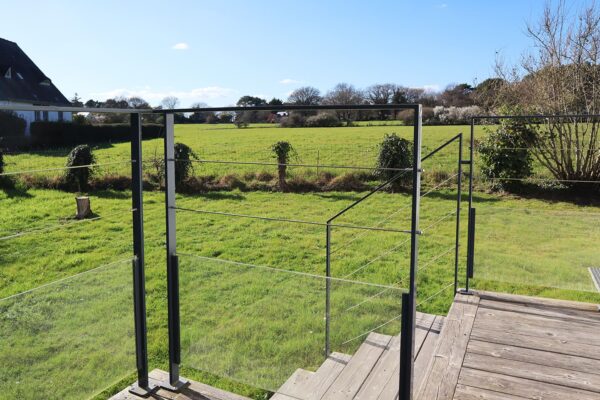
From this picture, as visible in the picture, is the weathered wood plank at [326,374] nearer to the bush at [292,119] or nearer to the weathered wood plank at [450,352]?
the weathered wood plank at [450,352]

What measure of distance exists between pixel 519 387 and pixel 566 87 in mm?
6626

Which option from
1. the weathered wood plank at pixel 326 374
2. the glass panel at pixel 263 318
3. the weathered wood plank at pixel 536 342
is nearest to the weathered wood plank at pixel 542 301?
the weathered wood plank at pixel 536 342

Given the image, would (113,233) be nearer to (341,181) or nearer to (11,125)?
(341,181)

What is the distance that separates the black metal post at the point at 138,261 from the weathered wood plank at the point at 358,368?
75 centimetres

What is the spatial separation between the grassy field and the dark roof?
529 inches

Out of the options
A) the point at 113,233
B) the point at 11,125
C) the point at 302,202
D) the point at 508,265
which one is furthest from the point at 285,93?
the point at 11,125

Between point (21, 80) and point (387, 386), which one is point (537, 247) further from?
point (21, 80)

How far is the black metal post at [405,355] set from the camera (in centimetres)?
142

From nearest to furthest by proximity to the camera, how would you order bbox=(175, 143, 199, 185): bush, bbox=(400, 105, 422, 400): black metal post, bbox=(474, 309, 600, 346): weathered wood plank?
1. bbox=(400, 105, 422, 400): black metal post
2. bbox=(474, 309, 600, 346): weathered wood plank
3. bbox=(175, 143, 199, 185): bush

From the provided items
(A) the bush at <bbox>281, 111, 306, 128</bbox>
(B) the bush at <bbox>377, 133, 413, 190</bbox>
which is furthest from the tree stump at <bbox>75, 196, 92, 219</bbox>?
(B) the bush at <bbox>377, 133, 413, 190</bbox>

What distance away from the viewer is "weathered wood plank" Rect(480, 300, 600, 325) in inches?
99.3

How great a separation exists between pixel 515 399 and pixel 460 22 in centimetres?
824

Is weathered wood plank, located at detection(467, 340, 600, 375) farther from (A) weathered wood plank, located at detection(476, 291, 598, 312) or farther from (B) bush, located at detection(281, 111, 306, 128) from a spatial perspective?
(B) bush, located at detection(281, 111, 306, 128)

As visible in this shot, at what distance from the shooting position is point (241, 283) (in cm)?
175
